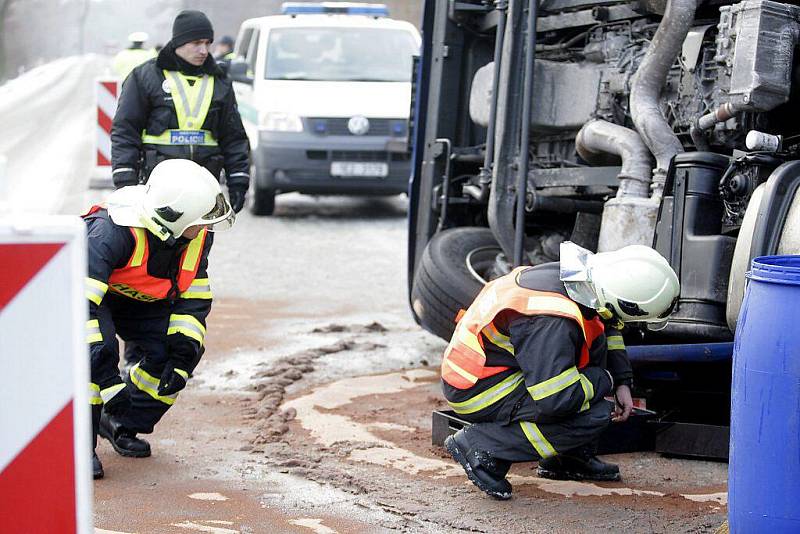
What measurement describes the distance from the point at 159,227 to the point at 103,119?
24.1ft

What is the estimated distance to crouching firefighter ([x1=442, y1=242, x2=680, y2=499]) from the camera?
4.04m

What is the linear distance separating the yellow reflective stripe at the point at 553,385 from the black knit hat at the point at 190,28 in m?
2.71

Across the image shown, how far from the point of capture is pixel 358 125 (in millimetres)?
11578

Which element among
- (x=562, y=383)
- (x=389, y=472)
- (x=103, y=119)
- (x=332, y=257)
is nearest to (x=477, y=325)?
(x=562, y=383)

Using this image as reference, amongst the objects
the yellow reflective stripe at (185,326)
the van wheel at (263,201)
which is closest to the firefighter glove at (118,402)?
the yellow reflective stripe at (185,326)

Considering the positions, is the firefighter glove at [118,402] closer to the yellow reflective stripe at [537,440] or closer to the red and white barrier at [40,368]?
the yellow reflective stripe at [537,440]

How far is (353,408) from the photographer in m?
5.63

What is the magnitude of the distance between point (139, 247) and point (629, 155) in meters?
2.04

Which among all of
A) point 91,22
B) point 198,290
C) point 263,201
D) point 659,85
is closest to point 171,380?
point 198,290

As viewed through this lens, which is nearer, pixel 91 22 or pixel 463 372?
pixel 463 372

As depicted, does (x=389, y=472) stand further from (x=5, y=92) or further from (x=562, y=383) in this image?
(x=5, y=92)

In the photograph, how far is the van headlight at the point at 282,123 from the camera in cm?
1155

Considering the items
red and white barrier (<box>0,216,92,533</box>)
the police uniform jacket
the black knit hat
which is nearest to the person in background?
the police uniform jacket

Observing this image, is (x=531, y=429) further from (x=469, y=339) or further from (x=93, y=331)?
(x=93, y=331)
